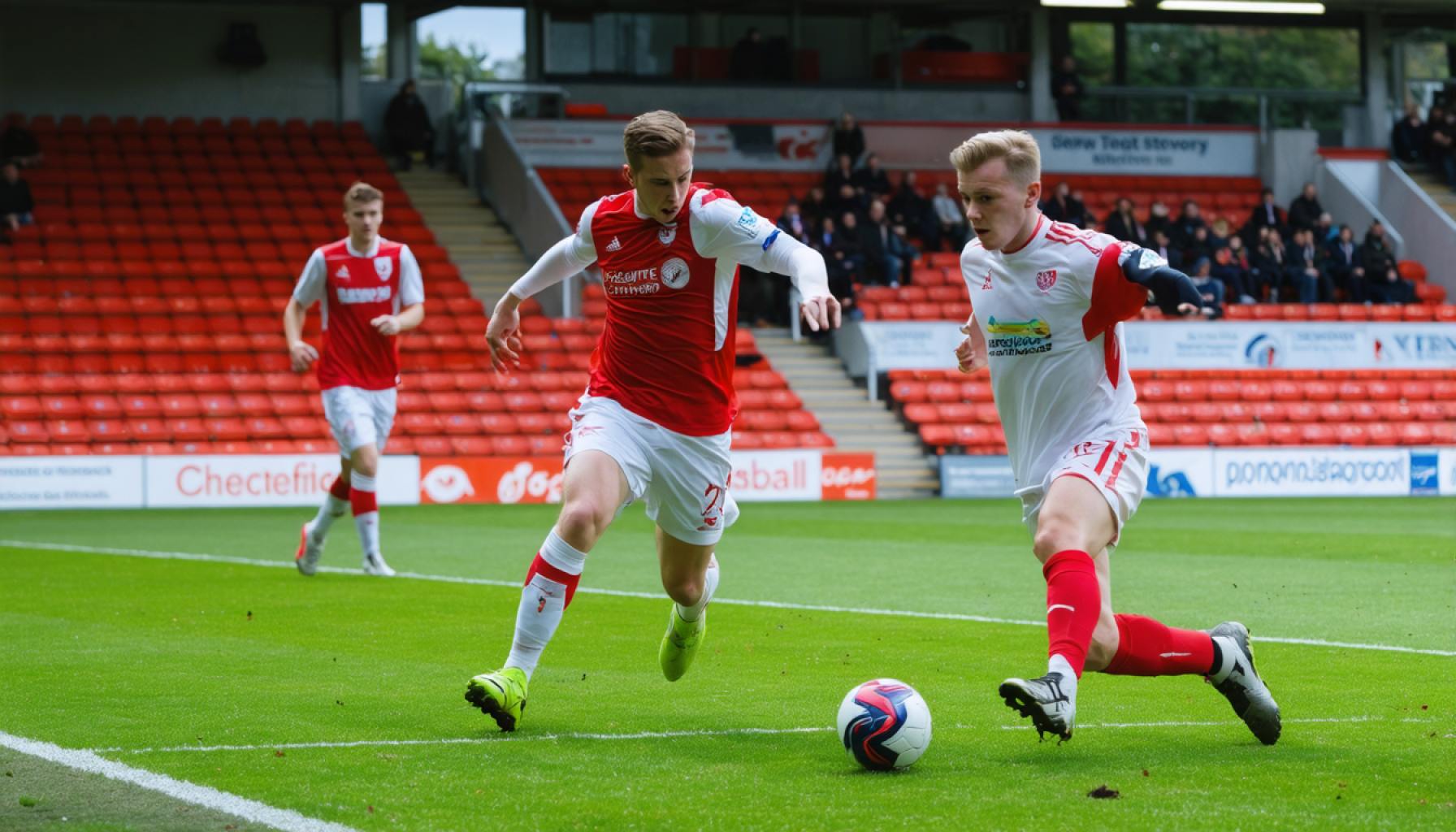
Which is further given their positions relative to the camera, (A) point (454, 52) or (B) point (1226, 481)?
(A) point (454, 52)

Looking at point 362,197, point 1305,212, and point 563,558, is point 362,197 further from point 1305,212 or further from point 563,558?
point 1305,212

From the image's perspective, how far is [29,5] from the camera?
31.0m

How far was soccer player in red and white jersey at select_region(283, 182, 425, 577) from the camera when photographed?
12.1m

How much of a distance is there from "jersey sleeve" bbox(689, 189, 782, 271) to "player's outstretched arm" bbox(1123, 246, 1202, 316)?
4.15ft

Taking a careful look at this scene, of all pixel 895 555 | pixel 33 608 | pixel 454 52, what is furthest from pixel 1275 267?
pixel 454 52

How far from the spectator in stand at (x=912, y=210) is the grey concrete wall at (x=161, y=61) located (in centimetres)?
973

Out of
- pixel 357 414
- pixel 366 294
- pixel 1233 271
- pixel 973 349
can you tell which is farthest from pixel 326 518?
pixel 1233 271

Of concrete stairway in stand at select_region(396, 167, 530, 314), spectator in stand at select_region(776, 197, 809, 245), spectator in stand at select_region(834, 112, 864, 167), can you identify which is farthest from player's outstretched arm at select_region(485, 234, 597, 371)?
spectator in stand at select_region(834, 112, 864, 167)

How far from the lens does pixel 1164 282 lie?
5258 millimetres

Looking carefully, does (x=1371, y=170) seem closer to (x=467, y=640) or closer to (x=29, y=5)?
(x=29, y=5)

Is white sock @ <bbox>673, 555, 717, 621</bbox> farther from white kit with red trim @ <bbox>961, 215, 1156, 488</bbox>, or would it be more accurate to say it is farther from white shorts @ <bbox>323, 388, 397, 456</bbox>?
white shorts @ <bbox>323, 388, 397, 456</bbox>

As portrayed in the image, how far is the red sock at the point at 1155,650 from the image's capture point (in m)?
5.71

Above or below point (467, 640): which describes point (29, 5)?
above

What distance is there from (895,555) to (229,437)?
450 inches
